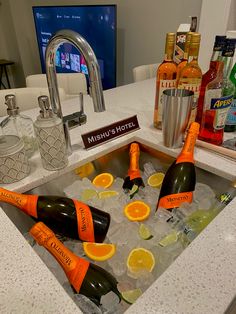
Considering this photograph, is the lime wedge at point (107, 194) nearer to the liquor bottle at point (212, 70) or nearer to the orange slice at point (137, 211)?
the orange slice at point (137, 211)

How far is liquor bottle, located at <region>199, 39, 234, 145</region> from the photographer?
2.30 ft

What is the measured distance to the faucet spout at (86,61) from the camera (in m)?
0.51

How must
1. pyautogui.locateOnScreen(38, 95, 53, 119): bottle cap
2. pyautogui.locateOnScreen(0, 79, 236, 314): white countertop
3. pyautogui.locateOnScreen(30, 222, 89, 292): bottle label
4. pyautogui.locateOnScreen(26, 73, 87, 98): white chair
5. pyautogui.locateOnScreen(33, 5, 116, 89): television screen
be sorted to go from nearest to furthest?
1. pyautogui.locateOnScreen(0, 79, 236, 314): white countertop
2. pyautogui.locateOnScreen(30, 222, 89, 292): bottle label
3. pyautogui.locateOnScreen(38, 95, 53, 119): bottle cap
4. pyautogui.locateOnScreen(26, 73, 87, 98): white chair
5. pyautogui.locateOnScreen(33, 5, 116, 89): television screen

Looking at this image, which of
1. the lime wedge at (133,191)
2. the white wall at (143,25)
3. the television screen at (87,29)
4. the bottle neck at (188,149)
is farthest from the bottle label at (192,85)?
the white wall at (143,25)

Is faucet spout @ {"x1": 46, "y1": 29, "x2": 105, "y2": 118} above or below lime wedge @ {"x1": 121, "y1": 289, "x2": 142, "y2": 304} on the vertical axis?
above

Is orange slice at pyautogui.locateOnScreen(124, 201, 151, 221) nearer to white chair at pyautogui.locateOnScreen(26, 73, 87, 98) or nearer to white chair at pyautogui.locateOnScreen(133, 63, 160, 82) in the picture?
white chair at pyautogui.locateOnScreen(26, 73, 87, 98)

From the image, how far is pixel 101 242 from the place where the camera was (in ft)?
1.80

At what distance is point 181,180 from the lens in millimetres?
652

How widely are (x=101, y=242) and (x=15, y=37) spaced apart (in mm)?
4317

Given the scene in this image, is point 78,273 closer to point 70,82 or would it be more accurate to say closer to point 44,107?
point 44,107

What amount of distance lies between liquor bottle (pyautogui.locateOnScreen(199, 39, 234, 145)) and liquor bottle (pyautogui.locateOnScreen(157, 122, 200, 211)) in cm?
7

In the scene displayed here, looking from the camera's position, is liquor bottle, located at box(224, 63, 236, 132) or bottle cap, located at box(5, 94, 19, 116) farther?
liquor bottle, located at box(224, 63, 236, 132)

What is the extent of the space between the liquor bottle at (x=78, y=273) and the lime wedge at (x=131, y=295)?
2cm

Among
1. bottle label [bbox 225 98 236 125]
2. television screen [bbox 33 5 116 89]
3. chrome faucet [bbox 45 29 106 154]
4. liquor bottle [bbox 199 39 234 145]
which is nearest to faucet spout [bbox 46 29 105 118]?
chrome faucet [bbox 45 29 106 154]
